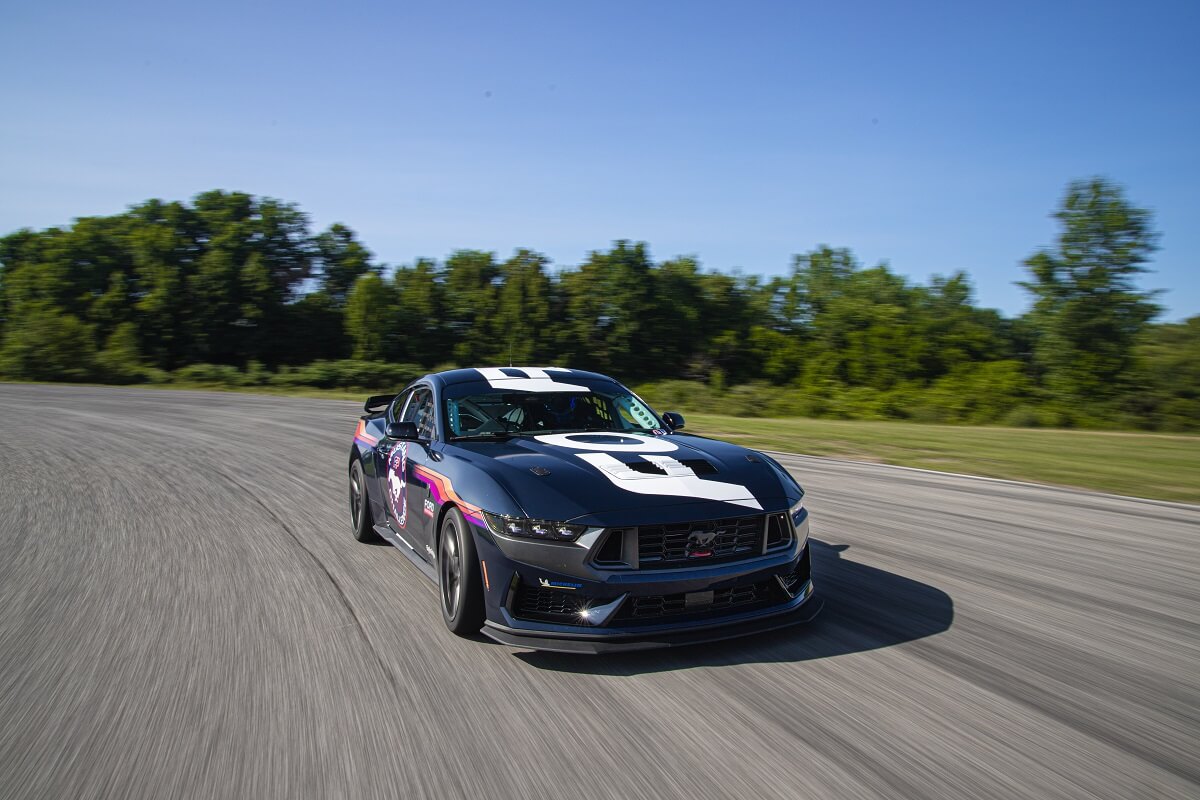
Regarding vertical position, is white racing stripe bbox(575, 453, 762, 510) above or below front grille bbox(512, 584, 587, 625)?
above

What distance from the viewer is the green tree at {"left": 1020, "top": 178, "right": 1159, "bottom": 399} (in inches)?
1366

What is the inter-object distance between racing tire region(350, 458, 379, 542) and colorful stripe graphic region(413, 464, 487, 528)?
1475 millimetres

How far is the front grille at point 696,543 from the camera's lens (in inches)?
149

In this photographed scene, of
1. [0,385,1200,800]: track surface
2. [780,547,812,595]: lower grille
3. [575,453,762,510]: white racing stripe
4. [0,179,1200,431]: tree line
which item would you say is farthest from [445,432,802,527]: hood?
[0,179,1200,431]: tree line

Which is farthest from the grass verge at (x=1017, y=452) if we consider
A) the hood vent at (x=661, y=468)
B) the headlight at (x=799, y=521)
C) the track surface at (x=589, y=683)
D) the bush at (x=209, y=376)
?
the bush at (x=209, y=376)

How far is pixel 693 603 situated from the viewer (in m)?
3.78

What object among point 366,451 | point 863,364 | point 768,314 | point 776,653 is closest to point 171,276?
point 768,314

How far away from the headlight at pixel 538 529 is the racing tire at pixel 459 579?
0.29 m

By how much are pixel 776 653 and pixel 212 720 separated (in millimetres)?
2453

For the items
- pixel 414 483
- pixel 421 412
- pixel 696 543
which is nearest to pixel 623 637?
pixel 696 543

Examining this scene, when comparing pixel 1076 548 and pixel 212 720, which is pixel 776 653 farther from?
pixel 1076 548

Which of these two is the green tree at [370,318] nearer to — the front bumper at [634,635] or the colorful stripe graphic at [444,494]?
the colorful stripe graphic at [444,494]

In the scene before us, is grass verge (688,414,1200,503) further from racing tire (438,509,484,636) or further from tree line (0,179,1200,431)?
tree line (0,179,1200,431)

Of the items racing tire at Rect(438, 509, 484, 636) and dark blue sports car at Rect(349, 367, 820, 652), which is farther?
racing tire at Rect(438, 509, 484, 636)
